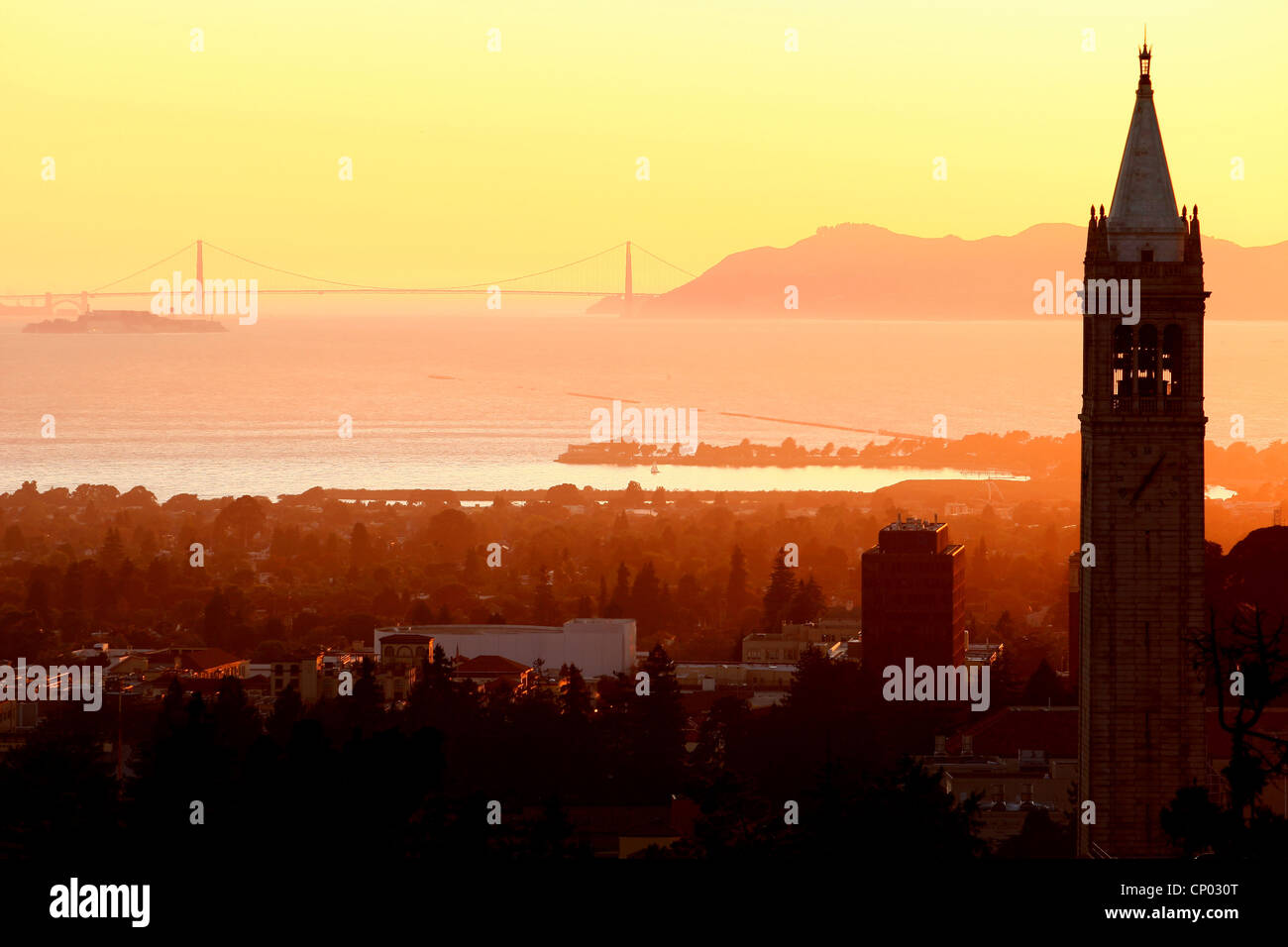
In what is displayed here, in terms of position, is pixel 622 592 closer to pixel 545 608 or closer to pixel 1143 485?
pixel 545 608

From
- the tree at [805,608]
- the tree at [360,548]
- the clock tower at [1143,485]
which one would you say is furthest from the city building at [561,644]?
the clock tower at [1143,485]

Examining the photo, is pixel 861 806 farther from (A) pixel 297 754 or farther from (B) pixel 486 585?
(B) pixel 486 585

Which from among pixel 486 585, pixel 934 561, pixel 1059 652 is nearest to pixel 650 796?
pixel 934 561

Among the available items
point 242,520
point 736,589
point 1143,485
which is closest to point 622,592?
point 736,589

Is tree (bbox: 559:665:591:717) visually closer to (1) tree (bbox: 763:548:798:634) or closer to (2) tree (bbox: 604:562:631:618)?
(1) tree (bbox: 763:548:798:634)

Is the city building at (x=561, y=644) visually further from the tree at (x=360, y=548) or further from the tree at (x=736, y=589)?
the tree at (x=360, y=548)

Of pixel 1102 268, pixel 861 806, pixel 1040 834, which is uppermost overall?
pixel 1102 268

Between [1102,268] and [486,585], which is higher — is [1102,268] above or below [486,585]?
above
